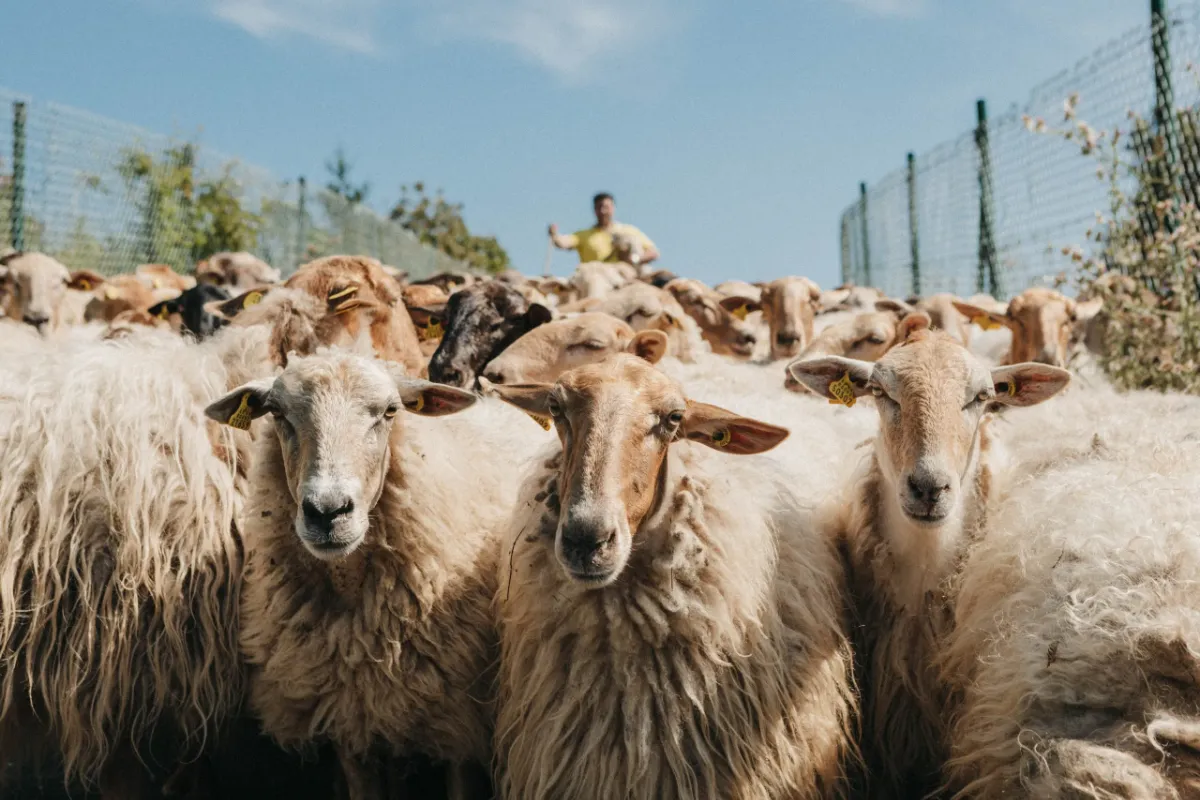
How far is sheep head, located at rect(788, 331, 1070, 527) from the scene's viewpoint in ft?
9.63

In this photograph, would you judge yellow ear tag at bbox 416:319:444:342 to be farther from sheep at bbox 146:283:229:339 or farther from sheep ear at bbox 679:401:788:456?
sheep ear at bbox 679:401:788:456

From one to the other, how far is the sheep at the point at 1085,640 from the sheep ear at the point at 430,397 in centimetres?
160

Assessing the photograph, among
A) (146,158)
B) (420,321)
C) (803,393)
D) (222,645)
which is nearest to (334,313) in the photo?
(420,321)

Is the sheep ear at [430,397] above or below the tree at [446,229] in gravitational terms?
below

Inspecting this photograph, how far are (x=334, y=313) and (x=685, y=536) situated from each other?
2465mm

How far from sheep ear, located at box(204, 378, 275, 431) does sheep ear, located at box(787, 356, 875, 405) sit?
1661 mm

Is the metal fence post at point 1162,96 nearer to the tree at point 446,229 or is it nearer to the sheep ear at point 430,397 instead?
the sheep ear at point 430,397

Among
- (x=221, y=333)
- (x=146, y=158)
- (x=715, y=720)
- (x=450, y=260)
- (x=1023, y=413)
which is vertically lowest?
→ (x=715, y=720)

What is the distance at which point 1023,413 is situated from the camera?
425 centimetres

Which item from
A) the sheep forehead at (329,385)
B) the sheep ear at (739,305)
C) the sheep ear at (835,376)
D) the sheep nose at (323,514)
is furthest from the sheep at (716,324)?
the sheep nose at (323,514)

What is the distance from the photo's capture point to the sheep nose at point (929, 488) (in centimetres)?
290

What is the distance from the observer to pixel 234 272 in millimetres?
10102

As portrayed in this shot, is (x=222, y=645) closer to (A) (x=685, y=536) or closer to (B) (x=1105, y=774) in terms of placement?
(A) (x=685, y=536)

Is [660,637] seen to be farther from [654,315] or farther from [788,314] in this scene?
[788,314]
